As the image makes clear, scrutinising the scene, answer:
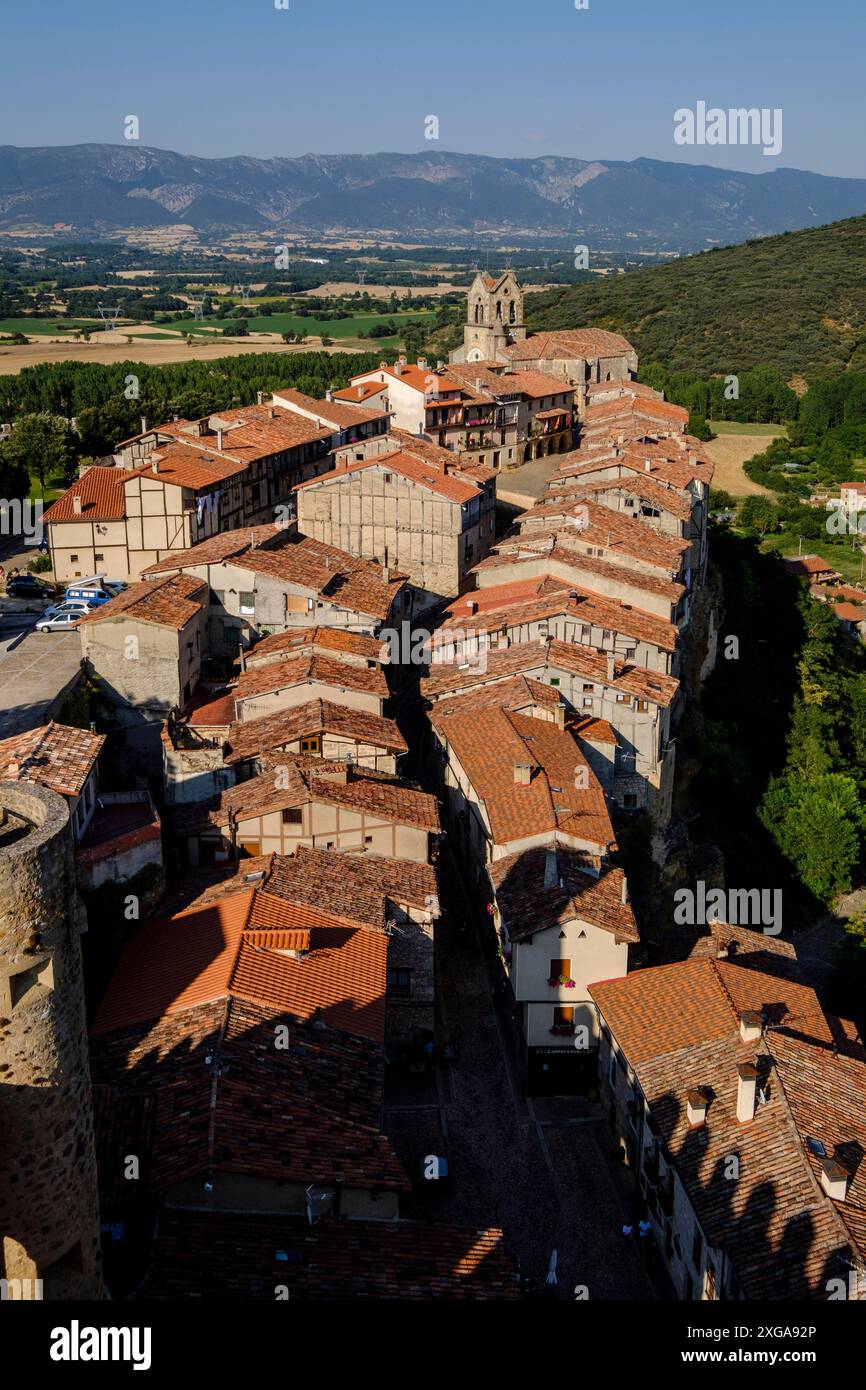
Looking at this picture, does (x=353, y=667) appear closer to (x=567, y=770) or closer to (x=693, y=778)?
(x=567, y=770)

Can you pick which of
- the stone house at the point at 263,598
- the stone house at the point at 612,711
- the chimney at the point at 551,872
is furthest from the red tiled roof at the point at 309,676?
the chimney at the point at 551,872

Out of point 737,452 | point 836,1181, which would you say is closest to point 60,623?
point 836,1181

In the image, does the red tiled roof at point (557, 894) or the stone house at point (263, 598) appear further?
the stone house at point (263, 598)

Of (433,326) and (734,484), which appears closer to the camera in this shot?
(734,484)

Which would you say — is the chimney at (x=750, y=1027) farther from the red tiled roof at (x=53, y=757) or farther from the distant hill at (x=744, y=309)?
the distant hill at (x=744, y=309)

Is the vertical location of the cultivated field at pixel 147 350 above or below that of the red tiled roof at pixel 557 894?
above

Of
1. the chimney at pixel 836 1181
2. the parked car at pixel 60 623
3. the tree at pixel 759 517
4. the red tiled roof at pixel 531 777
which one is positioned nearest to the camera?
the chimney at pixel 836 1181

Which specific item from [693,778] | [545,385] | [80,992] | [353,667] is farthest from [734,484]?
[80,992]
